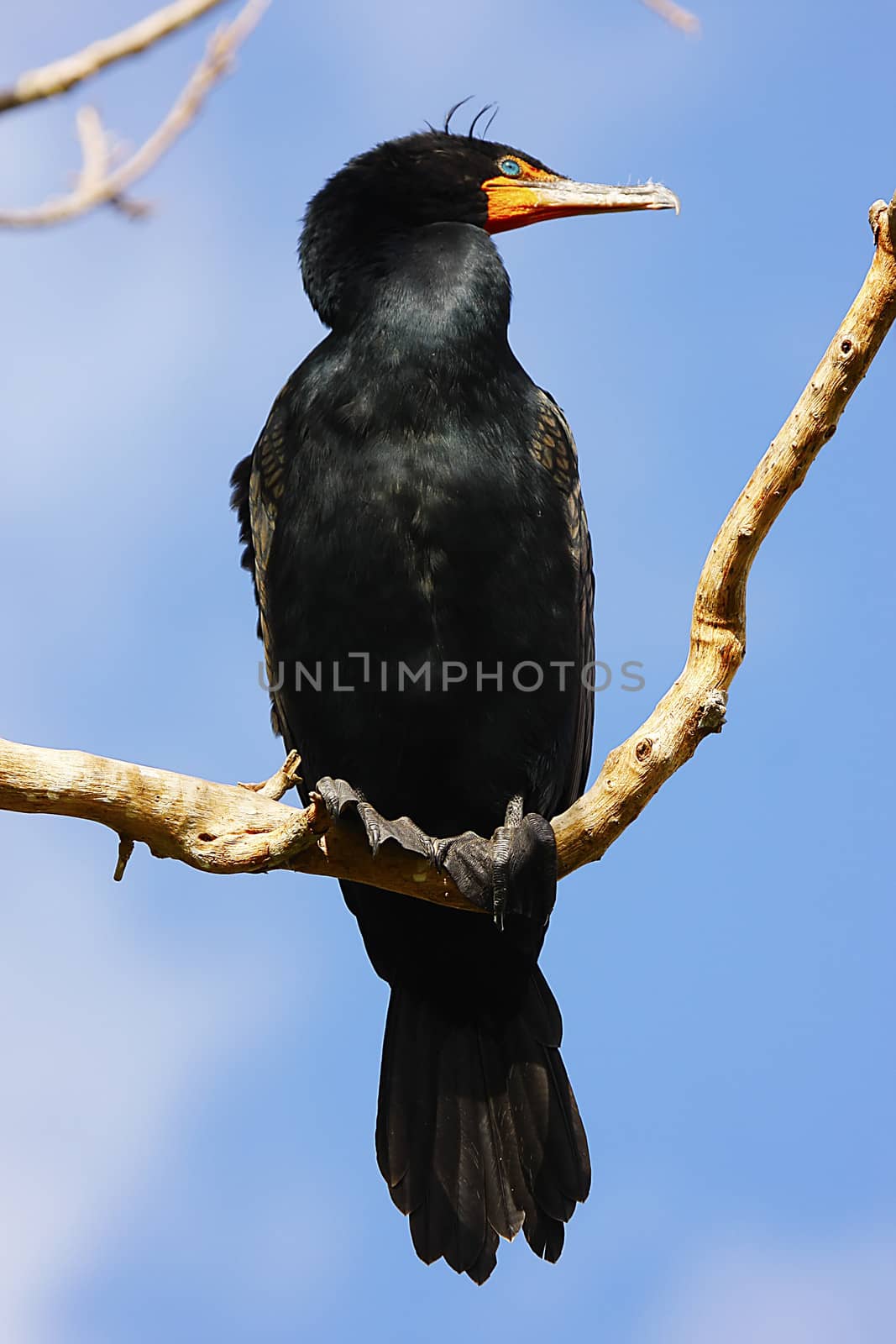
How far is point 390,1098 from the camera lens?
185 inches

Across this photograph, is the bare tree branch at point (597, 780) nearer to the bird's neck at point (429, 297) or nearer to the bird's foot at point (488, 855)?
the bird's foot at point (488, 855)

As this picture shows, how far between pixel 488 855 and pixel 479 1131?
1133mm

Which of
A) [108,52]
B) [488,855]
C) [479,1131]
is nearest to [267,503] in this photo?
[488,855]

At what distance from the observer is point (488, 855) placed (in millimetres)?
4020

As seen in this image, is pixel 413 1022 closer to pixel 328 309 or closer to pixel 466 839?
pixel 466 839

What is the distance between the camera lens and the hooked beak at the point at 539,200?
4.80 metres

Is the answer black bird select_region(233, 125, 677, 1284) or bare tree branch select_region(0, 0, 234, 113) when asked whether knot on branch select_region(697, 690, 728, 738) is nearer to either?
black bird select_region(233, 125, 677, 1284)

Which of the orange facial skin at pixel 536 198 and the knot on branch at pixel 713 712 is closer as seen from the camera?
the knot on branch at pixel 713 712

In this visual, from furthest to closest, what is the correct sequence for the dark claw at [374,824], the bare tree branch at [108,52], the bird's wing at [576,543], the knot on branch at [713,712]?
the bird's wing at [576,543] < the knot on branch at [713,712] < the dark claw at [374,824] < the bare tree branch at [108,52]

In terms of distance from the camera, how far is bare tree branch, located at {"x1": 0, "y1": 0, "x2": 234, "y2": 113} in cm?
162

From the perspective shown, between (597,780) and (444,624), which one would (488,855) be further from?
(444,624)

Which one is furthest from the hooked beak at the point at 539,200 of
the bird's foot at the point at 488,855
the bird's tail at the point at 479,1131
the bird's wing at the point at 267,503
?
the bird's tail at the point at 479,1131

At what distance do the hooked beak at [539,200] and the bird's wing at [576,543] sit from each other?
26.2 inches

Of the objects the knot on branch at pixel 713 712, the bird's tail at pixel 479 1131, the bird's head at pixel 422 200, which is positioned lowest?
the bird's tail at pixel 479 1131
